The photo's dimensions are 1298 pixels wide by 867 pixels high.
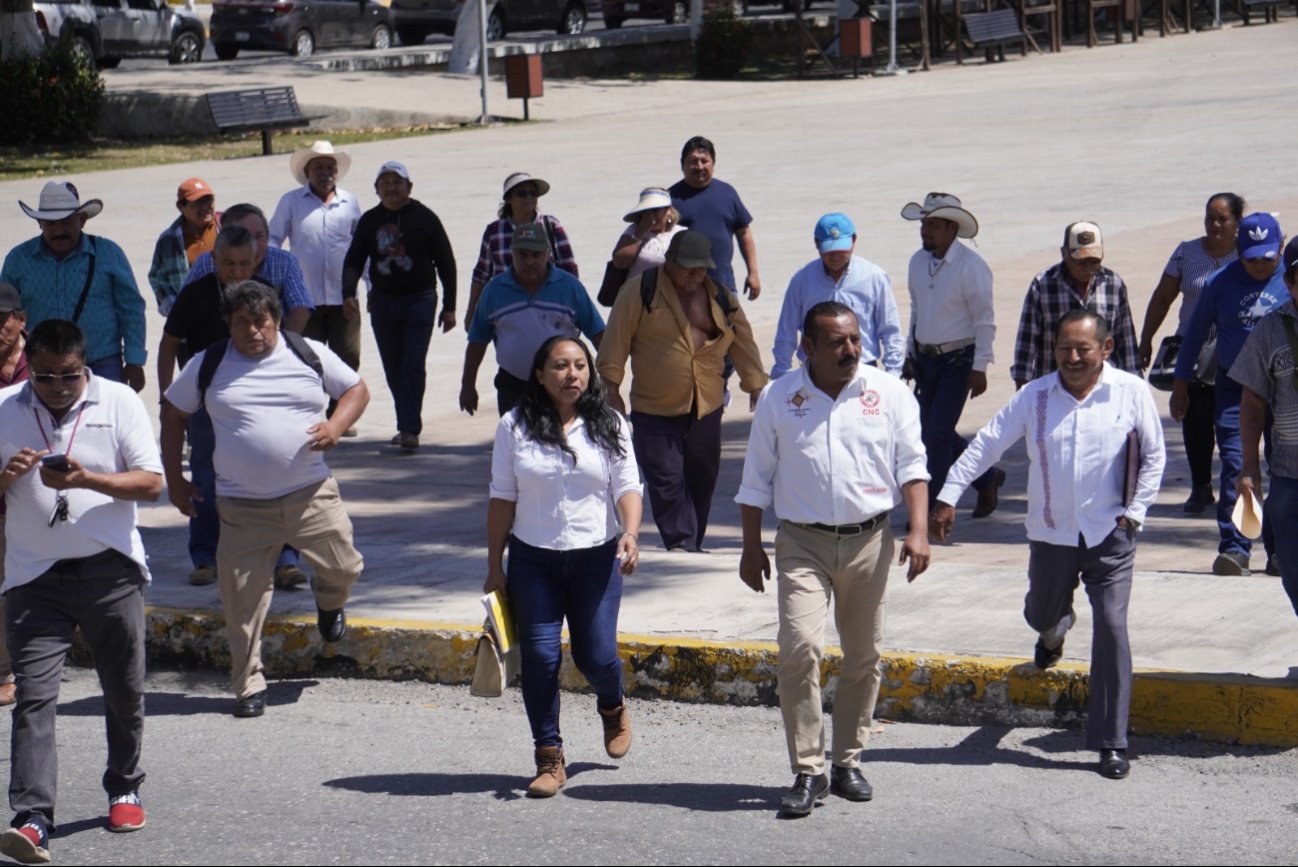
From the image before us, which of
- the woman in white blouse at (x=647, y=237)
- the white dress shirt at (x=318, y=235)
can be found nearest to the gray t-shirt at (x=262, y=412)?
the woman in white blouse at (x=647, y=237)

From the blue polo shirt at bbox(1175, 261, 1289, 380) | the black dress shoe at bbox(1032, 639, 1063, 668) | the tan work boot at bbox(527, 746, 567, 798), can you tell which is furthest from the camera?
the blue polo shirt at bbox(1175, 261, 1289, 380)

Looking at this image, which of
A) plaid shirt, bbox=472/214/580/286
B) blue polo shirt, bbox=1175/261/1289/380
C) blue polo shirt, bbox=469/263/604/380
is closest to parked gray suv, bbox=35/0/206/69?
plaid shirt, bbox=472/214/580/286

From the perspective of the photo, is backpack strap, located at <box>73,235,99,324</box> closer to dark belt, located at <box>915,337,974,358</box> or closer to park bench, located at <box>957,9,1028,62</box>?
dark belt, located at <box>915,337,974,358</box>

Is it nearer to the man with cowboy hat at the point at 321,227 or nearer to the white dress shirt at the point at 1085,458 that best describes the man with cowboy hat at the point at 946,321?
the white dress shirt at the point at 1085,458

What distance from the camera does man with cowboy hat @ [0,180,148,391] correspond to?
8.98 m

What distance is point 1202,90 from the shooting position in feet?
108

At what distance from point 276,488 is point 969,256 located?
3.92 metres

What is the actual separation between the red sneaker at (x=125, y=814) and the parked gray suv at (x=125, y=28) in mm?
31676

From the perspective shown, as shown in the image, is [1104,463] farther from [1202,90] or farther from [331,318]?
[1202,90]

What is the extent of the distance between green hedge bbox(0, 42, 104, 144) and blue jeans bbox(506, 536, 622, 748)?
27.1m

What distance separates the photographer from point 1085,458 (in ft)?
21.3

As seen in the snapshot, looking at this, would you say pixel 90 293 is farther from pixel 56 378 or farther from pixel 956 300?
pixel 956 300

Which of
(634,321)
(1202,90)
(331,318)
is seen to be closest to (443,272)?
(331,318)

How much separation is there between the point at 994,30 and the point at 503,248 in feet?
103
